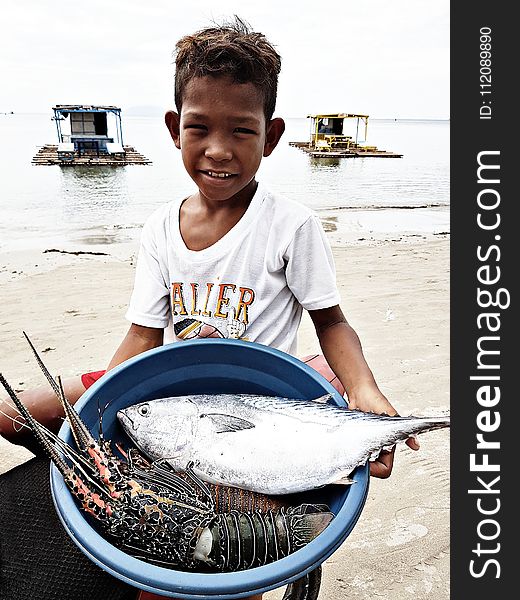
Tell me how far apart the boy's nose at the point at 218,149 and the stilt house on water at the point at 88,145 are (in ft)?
83.8

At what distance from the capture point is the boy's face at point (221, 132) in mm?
1610

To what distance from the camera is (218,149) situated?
1.65m

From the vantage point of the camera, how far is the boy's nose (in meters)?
1.65

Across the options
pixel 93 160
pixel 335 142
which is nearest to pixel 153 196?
pixel 93 160

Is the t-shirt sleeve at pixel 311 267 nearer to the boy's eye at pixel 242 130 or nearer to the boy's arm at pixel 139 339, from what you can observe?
the boy's eye at pixel 242 130

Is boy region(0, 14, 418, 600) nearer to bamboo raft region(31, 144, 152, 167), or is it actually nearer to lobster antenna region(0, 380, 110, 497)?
lobster antenna region(0, 380, 110, 497)

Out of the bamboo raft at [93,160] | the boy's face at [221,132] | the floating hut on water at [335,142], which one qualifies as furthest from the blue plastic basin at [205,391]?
the floating hut on water at [335,142]

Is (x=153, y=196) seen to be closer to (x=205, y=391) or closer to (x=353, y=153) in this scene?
(x=205, y=391)

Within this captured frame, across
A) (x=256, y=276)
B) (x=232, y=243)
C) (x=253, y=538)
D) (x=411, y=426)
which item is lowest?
(x=253, y=538)

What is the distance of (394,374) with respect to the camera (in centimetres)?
371

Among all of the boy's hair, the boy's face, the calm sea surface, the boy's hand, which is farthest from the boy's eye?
the calm sea surface

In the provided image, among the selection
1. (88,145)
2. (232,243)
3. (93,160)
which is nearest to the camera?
(232,243)

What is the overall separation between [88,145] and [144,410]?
2964 cm

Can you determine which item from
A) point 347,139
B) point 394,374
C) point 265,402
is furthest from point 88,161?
point 265,402
